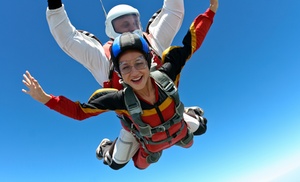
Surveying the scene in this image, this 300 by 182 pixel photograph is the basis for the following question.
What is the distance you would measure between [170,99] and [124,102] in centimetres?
54

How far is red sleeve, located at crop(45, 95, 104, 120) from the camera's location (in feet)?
10.7

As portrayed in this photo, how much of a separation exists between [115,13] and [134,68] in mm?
1176

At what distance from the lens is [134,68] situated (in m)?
3.10

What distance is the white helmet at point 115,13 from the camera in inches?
155

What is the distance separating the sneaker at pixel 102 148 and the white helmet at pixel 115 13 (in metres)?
1.94

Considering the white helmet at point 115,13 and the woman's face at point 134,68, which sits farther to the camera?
the white helmet at point 115,13

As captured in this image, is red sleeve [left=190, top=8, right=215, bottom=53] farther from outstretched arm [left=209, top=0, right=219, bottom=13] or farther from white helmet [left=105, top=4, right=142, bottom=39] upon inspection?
white helmet [left=105, top=4, right=142, bottom=39]

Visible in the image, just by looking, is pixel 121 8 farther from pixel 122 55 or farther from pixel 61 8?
pixel 122 55

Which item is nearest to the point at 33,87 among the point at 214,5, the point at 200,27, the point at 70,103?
the point at 70,103

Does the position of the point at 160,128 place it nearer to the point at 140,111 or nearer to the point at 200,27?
the point at 140,111

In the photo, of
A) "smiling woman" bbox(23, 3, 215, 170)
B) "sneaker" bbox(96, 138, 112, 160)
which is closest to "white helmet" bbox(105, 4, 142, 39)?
"smiling woman" bbox(23, 3, 215, 170)

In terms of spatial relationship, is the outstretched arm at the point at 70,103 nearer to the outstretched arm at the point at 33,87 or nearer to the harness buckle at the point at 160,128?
the outstretched arm at the point at 33,87

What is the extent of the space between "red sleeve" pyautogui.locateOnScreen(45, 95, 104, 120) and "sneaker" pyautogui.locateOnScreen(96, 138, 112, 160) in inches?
72.5

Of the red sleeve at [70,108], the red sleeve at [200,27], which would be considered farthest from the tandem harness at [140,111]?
the red sleeve at [200,27]
